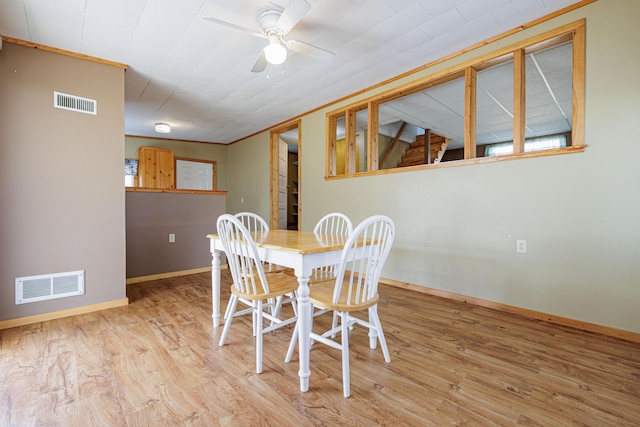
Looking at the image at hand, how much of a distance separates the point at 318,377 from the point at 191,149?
6136 mm

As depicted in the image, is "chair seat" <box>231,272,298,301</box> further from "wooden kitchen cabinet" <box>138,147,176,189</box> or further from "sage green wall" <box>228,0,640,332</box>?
"wooden kitchen cabinet" <box>138,147,176,189</box>

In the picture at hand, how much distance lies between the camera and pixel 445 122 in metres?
5.14

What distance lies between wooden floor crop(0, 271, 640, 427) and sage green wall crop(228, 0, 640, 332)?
359 mm

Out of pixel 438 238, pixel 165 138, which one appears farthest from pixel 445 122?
pixel 165 138

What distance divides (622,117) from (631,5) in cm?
77

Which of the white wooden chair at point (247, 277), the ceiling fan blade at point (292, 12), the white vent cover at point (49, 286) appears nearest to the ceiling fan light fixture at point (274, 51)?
the ceiling fan blade at point (292, 12)

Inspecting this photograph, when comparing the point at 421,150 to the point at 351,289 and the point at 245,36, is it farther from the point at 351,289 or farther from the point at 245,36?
the point at 351,289

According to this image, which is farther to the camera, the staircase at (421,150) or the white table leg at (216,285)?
the staircase at (421,150)

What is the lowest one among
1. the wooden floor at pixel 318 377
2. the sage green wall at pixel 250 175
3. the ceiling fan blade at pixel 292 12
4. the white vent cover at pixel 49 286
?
the wooden floor at pixel 318 377

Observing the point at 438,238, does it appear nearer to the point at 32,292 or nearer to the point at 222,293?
the point at 222,293

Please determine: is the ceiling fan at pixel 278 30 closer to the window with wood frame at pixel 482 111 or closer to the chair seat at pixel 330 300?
the window with wood frame at pixel 482 111

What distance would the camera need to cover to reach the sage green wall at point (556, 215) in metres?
2.08

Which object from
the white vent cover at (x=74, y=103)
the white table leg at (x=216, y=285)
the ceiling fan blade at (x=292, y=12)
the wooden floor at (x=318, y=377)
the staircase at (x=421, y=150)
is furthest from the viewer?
the staircase at (x=421, y=150)

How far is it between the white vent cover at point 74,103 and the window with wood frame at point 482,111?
8.94ft
